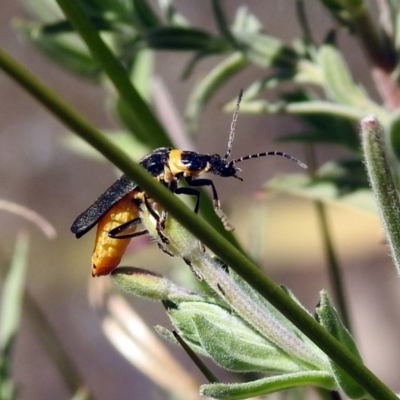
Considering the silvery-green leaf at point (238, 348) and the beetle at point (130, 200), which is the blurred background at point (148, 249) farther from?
the silvery-green leaf at point (238, 348)

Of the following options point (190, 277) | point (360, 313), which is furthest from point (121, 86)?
point (360, 313)

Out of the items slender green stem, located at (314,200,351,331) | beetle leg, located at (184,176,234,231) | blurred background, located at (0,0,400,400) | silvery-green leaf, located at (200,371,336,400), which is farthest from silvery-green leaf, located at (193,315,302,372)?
blurred background, located at (0,0,400,400)

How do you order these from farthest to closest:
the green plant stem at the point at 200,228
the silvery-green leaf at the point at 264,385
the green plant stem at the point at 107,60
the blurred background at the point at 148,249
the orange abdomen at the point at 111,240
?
the blurred background at the point at 148,249
the orange abdomen at the point at 111,240
the green plant stem at the point at 107,60
the silvery-green leaf at the point at 264,385
the green plant stem at the point at 200,228

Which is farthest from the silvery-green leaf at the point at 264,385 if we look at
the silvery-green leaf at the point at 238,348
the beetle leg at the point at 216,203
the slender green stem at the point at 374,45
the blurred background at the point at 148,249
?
the blurred background at the point at 148,249

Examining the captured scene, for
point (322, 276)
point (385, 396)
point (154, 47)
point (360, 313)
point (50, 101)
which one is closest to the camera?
point (50, 101)

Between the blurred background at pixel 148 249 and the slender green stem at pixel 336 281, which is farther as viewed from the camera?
the blurred background at pixel 148 249

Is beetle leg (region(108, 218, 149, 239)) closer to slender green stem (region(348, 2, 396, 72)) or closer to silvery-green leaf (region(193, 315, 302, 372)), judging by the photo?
silvery-green leaf (region(193, 315, 302, 372))

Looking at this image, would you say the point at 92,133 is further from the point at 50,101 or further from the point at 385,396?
the point at 385,396
